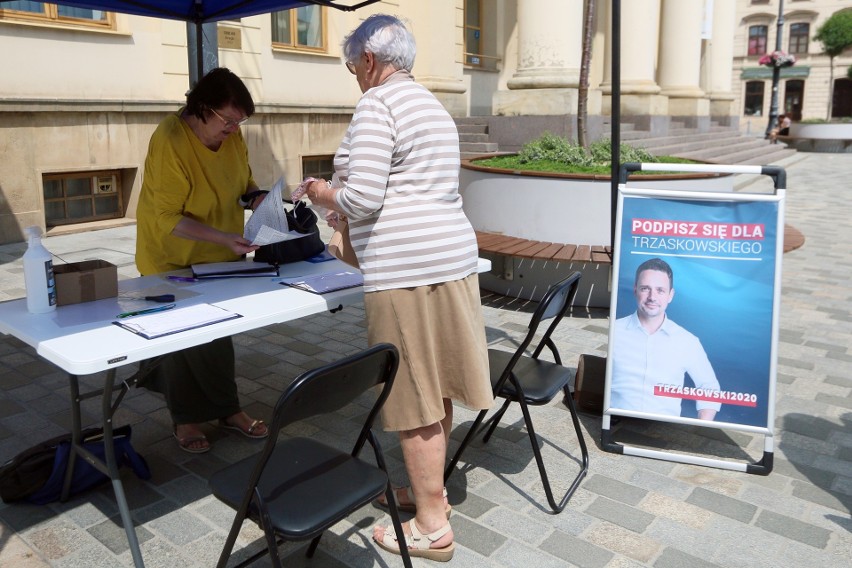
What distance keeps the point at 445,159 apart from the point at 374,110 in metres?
0.29

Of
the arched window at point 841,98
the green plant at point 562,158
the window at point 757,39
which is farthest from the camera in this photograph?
the window at point 757,39

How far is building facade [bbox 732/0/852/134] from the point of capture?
50.0 metres

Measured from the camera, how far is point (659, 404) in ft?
11.7

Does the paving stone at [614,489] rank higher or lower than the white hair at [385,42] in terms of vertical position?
lower

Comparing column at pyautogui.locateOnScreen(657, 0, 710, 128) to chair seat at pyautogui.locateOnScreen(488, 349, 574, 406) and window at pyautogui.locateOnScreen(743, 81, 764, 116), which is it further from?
window at pyautogui.locateOnScreen(743, 81, 764, 116)

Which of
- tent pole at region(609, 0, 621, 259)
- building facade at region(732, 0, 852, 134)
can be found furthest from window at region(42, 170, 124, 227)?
building facade at region(732, 0, 852, 134)

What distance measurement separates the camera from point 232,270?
129 inches

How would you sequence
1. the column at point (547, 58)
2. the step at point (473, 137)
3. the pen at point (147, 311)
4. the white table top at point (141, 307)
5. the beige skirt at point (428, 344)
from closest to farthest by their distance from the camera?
the white table top at point (141, 307) < the beige skirt at point (428, 344) < the pen at point (147, 311) < the column at point (547, 58) < the step at point (473, 137)

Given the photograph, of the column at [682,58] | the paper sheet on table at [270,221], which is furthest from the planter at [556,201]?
A: the column at [682,58]

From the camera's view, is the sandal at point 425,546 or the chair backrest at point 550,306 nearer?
A: the sandal at point 425,546

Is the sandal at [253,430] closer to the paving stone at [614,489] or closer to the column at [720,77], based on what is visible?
the paving stone at [614,489]

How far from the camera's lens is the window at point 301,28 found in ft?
38.3

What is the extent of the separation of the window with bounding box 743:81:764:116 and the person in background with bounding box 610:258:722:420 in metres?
56.4

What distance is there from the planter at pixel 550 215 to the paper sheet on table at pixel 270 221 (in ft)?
9.99
